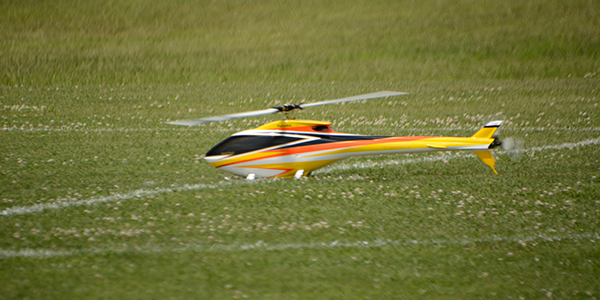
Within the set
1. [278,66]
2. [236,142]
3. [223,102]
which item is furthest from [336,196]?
[278,66]

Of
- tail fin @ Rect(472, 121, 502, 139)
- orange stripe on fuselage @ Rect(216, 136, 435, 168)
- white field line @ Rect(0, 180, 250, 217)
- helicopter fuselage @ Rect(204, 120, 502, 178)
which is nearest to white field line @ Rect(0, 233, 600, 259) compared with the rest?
white field line @ Rect(0, 180, 250, 217)

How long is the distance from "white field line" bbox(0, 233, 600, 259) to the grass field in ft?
0.12

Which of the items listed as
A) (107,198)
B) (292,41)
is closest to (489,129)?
(107,198)

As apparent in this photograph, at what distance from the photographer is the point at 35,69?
25.5m

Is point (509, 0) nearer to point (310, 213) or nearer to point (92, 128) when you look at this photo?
point (92, 128)

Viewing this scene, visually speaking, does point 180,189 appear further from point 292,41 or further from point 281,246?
point 292,41

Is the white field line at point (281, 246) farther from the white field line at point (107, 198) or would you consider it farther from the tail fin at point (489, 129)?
the tail fin at point (489, 129)

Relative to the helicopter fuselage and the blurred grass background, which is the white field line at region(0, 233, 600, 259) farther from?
the blurred grass background

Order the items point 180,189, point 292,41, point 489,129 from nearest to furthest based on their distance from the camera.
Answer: point 489,129
point 180,189
point 292,41

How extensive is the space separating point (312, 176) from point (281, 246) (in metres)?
3.83

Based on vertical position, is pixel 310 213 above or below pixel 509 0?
below

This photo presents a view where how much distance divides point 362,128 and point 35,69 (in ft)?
57.2

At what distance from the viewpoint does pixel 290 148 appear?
10742 mm

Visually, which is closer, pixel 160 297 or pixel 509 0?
pixel 160 297
